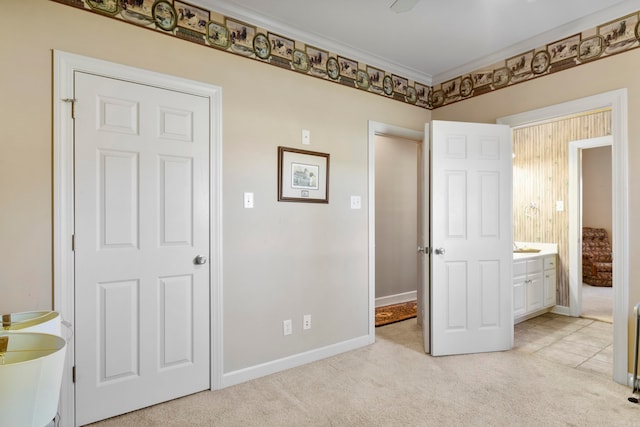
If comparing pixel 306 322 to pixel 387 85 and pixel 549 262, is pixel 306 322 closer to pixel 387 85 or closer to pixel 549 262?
pixel 387 85

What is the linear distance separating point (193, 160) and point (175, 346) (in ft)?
4.03

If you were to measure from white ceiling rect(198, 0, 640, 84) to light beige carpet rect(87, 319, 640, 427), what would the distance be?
2613 mm

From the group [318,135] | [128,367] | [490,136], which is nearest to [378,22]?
[318,135]

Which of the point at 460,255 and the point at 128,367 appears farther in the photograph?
the point at 460,255

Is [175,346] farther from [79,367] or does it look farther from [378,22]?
[378,22]

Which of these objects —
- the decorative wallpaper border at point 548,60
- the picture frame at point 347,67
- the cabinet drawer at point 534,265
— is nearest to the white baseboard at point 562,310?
the cabinet drawer at point 534,265

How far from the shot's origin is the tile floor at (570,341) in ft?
9.46

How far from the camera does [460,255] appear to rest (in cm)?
311

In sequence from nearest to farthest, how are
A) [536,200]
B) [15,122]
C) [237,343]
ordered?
[15,122]
[237,343]
[536,200]

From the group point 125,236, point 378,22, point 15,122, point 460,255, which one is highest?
point 378,22

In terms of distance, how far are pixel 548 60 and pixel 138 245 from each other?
134 inches

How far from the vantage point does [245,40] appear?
2.61m

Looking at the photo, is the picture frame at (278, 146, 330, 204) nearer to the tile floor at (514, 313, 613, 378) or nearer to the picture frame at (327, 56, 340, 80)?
the picture frame at (327, 56, 340, 80)

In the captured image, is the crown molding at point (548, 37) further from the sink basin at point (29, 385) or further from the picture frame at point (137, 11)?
the sink basin at point (29, 385)
